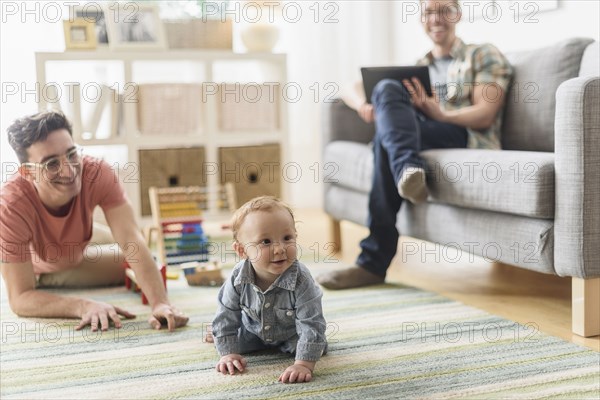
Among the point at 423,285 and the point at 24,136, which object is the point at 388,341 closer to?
the point at 423,285

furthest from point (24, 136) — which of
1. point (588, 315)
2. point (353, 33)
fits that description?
point (353, 33)

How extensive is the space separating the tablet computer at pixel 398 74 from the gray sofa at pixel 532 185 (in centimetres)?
26

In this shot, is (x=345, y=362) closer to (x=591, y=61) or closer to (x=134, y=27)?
(x=591, y=61)

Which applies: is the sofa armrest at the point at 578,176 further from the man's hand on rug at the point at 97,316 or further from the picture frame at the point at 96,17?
the picture frame at the point at 96,17

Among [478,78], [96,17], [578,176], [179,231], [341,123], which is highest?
[96,17]

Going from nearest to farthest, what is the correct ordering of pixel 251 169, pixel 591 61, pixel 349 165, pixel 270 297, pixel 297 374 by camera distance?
pixel 297 374, pixel 270 297, pixel 591 61, pixel 349 165, pixel 251 169

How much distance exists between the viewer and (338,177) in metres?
2.95

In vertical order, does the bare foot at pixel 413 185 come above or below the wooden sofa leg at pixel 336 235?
above

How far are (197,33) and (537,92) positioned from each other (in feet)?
5.60

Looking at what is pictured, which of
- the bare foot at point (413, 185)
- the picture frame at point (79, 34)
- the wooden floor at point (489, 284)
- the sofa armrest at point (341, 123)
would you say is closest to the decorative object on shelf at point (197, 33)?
the picture frame at point (79, 34)

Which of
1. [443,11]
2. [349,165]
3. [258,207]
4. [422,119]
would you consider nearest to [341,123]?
[349,165]

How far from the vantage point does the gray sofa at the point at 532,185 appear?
1.82m

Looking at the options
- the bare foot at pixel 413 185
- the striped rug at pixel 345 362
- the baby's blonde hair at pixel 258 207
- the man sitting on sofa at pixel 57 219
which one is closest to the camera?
the striped rug at pixel 345 362

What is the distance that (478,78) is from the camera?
263cm
